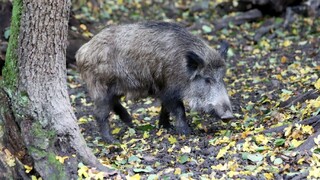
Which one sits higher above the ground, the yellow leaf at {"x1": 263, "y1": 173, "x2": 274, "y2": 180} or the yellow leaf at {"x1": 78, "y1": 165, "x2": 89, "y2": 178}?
the yellow leaf at {"x1": 78, "y1": 165, "x2": 89, "y2": 178}

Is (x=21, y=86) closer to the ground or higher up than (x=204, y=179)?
higher up

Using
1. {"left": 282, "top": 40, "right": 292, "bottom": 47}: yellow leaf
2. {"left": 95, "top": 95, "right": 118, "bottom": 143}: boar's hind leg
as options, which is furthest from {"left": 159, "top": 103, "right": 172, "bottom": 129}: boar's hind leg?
{"left": 282, "top": 40, "right": 292, "bottom": 47}: yellow leaf

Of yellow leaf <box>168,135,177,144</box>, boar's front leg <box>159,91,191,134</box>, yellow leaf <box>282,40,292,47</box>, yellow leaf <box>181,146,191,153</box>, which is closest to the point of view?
yellow leaf <box>181,146,191,153</box>

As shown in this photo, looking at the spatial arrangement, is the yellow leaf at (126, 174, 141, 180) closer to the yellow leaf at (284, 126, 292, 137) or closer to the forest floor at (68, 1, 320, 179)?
the forest floor at (68, 1, 320, 179)

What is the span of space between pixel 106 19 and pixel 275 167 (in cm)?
865

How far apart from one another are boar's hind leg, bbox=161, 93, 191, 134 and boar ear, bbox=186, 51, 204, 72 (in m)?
0.44

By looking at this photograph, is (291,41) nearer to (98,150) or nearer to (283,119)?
(283,119)

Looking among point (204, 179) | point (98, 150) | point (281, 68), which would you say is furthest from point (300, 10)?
point (204, 179)

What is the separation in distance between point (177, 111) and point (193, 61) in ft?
2.22

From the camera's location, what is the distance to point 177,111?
762 cm

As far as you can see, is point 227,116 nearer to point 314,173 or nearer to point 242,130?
point 242,130

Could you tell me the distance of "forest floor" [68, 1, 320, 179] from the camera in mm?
5645

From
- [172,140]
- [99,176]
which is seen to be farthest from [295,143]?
[99,176]

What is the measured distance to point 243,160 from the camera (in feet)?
19.0
